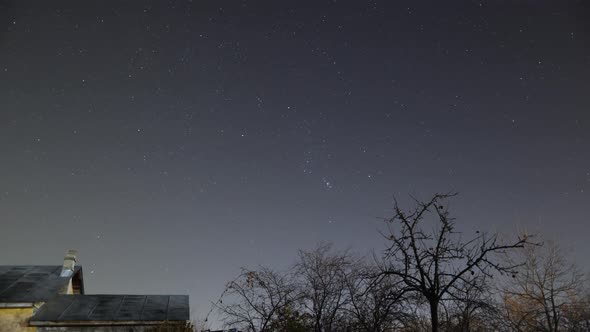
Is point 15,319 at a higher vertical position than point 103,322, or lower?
higher

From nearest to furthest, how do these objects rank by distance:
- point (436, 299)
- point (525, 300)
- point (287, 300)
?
point (436, 299)
point (287, 300)
point (525, 300)

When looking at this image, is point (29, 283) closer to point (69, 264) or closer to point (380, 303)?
point (69, 264)

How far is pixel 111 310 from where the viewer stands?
18.0m

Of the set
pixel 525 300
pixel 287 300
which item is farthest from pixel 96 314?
pixel 525 300

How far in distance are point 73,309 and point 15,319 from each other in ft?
7.49

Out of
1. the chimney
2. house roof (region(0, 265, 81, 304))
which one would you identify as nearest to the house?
house roof (region(0, 265, 81, 304))

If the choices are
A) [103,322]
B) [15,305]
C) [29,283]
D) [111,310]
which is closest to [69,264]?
[29,283]

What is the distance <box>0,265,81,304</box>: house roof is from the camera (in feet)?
59.1

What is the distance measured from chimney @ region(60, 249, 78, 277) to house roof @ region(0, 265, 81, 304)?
0.96 ft

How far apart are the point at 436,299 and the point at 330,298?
58.1 ft

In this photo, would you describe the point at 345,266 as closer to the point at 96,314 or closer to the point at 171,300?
the point at 171,300

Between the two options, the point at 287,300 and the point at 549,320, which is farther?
the point at 549,320

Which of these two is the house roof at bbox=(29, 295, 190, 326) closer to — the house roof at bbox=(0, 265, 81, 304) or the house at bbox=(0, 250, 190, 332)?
the house at bbox=(0, 250, 190, 332)

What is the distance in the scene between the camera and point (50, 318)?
1708 centimetres
